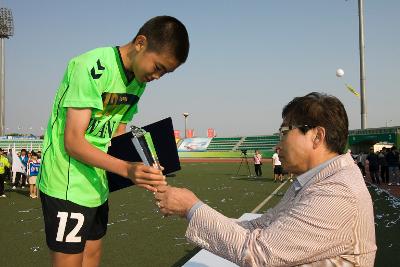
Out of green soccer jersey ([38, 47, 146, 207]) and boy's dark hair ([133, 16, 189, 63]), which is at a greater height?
boy's dark hair ([133, 16, 189, 63])

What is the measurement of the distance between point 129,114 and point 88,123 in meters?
0.56

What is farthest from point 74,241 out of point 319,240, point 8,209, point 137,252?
point 8,209

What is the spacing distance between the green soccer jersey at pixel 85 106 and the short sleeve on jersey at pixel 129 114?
21cm

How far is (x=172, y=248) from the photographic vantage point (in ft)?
20.3

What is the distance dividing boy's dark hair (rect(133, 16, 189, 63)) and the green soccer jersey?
0.26 metres

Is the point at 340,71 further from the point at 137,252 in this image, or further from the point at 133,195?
the point at 137,252

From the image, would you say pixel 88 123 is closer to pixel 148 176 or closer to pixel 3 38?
pixel 148 176

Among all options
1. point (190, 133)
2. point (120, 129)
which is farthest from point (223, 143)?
point (120, 129)

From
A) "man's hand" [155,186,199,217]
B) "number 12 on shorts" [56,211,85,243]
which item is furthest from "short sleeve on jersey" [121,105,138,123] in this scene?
"man's hand" [155,186,199,217]

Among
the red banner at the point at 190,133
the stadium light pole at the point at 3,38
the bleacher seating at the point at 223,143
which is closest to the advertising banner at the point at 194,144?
the bleacher seating at the point at 223,143

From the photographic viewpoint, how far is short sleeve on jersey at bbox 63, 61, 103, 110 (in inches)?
79.0

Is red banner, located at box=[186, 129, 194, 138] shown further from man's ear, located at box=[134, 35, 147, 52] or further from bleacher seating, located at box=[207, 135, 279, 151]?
man's ear, located at box=[134, 35, 147, 52]

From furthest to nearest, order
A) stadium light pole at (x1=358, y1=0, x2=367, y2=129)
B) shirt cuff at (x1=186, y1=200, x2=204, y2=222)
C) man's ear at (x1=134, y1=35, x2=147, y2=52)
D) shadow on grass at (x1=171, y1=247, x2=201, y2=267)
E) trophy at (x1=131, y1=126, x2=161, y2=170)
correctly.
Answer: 1. stadium light pole at (x1=358, y1=0, x2=367, y2=129)
2. shadow on grass at (x1=171, y1=247, x2=201, y2=267)
3. man's ear at (x1=134, y1=35, x2=147, y2=52)
4. trophy at (x1=131, y1=126, x2=161, y2=170)
5. shirt cuff at (x1=186, y1=200, x2=204, y2=222)

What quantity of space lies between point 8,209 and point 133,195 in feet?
14.2
